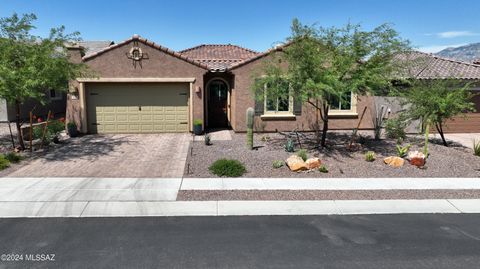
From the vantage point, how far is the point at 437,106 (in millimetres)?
13148

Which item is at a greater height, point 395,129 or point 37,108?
point 37,108

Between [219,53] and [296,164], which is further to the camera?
[219,53]

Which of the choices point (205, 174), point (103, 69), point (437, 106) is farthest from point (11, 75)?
point (437, 106)

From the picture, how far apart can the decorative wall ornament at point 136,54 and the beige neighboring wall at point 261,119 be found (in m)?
4.43

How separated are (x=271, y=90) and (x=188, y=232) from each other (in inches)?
288

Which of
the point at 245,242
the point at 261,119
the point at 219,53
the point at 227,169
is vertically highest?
the point at 219,53

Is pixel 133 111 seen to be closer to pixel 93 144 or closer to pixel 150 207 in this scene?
pixel 93 144

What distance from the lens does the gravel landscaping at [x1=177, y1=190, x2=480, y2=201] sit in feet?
28.2

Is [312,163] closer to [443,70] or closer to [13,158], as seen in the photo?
[13,158]

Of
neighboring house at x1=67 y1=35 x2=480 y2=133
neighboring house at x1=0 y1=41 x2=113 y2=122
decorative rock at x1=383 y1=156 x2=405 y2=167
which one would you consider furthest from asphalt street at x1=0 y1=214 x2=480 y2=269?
neighboring house at x1=0 y1=41 x2=113 y2=122

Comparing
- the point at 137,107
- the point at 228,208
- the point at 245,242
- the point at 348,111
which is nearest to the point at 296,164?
the point at 228,208

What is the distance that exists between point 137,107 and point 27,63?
611 centimetres

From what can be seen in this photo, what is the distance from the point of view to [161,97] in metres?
17.5

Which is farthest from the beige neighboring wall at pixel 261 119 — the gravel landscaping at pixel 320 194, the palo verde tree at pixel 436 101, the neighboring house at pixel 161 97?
the gravel landscaping at pixel 320 194
